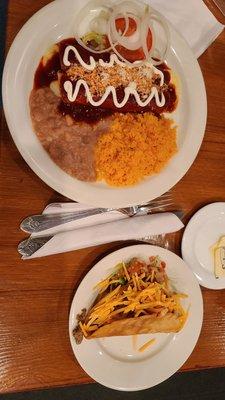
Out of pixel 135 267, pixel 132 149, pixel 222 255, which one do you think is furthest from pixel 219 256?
pixel 132 149

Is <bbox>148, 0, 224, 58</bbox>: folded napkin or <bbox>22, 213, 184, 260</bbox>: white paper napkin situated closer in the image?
<bbox>22, 213, 184, 260</bbox>: white paper napkin

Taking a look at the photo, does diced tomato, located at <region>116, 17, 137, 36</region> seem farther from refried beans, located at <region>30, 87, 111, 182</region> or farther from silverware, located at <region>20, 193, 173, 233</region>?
silverware, located at <region>20, 193, 173, 233</region>

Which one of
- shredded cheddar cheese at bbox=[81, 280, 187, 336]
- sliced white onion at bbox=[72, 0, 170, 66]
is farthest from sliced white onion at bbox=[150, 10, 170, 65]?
shredded cheddar cheese at bbox=[81, 280, 187, 336]

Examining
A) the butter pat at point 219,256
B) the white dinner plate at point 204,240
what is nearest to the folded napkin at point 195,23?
the white dinner plate at point 204,240

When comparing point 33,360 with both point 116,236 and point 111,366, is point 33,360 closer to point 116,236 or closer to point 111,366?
point 111,366

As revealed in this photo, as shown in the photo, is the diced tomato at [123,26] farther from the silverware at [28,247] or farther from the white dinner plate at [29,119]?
the silverware at [28,247]

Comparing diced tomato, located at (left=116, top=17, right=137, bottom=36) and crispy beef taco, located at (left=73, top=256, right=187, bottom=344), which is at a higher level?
diced tomato, located at (left=116, top=17, right=137, bottom=36)
